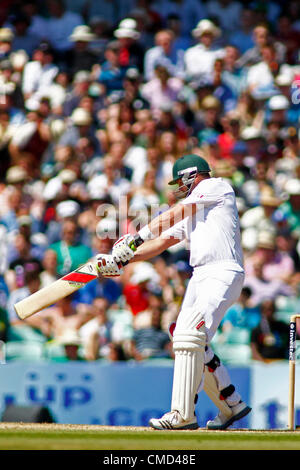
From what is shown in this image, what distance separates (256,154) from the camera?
13.0 metres

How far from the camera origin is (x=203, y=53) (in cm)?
1448

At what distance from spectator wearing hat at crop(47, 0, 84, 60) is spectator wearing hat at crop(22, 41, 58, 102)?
53 centimetres

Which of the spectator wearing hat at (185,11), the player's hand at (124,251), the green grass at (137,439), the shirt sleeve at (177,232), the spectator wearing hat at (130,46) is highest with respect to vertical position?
the spectator wearing hat at (185,11)

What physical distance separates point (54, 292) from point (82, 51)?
8196mm

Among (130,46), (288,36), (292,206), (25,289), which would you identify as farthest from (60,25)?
(25,289)

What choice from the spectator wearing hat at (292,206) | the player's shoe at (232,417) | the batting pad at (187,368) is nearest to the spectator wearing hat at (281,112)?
the spectator wearing hat at (292,206)

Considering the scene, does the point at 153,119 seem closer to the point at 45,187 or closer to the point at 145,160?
the point at 145,160

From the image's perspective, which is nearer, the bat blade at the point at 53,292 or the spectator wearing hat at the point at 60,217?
the bat blade at the point at 53,292

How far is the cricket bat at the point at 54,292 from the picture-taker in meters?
7.73

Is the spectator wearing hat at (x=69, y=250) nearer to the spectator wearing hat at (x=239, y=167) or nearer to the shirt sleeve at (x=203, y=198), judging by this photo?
the spectator wearing hat at (x=239, y=167)

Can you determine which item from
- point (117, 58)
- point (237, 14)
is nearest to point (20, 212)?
point (117, 58)

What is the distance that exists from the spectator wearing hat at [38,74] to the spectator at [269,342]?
5.99m

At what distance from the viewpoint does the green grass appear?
583 centimetres

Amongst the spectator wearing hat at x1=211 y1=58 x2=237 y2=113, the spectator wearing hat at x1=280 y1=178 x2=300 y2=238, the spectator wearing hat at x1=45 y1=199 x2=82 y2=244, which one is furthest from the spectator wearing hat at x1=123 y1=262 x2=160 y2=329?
the spectator wearing hat at x1=211 y1=58 x2=237 y2=113
